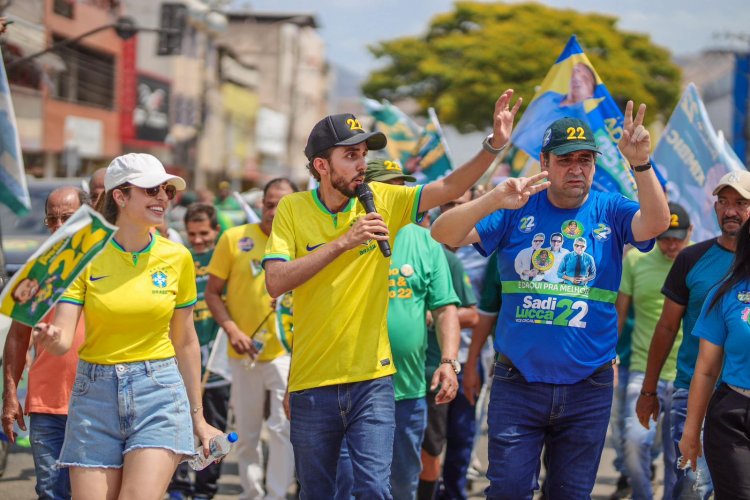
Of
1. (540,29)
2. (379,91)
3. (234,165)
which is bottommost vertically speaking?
(234,165)

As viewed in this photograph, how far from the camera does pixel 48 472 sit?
533cm

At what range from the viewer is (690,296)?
233 inches

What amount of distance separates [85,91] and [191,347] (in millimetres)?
34576

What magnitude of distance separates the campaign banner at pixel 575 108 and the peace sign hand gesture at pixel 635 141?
8.38 ft

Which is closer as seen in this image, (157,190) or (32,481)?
(157,190)

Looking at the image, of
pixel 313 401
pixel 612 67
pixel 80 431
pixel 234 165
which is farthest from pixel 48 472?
pixel 234 165

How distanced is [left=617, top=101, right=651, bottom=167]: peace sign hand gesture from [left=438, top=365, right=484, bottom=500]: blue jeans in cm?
299

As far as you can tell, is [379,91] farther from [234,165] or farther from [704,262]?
[704,262]

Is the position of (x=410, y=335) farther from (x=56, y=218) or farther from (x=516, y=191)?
(x=56, y=218)

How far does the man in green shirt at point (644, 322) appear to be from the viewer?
6992 mm

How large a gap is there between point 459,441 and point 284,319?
1.44 m

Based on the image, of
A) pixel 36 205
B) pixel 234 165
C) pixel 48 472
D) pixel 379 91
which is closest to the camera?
pixel 48 472

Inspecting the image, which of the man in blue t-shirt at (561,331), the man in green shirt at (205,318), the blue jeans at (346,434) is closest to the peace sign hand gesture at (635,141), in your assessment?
the man in blue t-shirt at (561,331)

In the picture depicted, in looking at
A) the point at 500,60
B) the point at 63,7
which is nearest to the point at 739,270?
the point at 63,7
